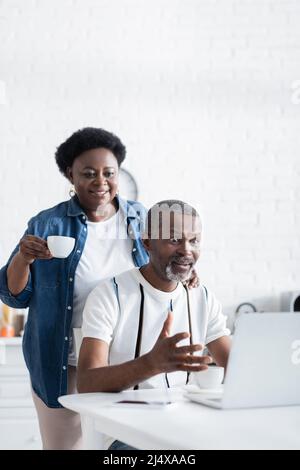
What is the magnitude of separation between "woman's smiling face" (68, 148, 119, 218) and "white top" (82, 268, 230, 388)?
40cm

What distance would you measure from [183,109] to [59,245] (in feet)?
7.18

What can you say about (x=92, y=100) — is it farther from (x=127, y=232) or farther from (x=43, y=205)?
(x=127, y=232)

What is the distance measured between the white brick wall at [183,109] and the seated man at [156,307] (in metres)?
1.90

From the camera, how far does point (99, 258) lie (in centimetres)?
220

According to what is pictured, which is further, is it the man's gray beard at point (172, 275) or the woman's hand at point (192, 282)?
the woman's hand at point (192, 282)

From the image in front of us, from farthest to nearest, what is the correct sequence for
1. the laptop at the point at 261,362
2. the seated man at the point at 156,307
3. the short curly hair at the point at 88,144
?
the short curly hair at the point at 88,144 < the seated man at the point at 156,307 < the laptop at the point at 261,362

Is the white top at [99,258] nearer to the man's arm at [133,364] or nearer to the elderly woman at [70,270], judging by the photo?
the elderly woman at [70,270]

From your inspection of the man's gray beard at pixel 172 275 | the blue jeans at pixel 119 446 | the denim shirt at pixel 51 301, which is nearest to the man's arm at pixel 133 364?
the blue jeans at pixel 119 446

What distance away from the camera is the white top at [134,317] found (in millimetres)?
1721

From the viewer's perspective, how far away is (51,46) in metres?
3.76

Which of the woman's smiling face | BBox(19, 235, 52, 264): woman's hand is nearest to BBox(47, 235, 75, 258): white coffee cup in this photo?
BBox(19, 235, 52, 264): woman's hand

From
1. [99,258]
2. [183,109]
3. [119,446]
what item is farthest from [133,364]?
[183,109]

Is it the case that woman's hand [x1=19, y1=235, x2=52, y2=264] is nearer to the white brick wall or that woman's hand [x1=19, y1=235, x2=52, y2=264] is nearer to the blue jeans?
the blue jeans

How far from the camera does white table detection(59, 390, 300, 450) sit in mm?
1087
